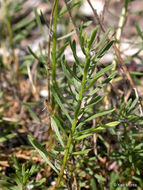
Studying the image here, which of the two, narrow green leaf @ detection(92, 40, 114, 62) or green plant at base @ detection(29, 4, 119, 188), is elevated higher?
narrow green leaf @ detection(92, 40, 114, 62)

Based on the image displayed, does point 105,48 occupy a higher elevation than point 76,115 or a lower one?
higher

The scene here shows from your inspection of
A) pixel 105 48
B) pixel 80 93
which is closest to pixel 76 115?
pixel 80 93

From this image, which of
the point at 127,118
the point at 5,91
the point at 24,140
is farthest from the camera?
the point at 5,91

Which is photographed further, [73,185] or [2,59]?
[2,59]

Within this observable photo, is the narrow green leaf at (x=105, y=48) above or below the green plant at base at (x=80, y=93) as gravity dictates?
above

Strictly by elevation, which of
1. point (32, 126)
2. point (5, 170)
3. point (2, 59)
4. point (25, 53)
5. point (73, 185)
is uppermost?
point (25, 53)

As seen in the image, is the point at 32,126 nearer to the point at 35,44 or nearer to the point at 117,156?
the point at 117,156

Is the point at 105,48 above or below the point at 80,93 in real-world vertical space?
above

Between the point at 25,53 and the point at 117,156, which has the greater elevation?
the point at 25,53

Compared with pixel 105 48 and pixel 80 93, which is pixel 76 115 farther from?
pixel 105 48

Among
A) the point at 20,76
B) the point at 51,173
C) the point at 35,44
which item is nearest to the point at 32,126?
the point at 51,173

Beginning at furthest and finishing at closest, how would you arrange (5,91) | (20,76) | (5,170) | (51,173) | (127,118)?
(20,76) < (5,91) < (5,170) < (51,173) < (127,118)
